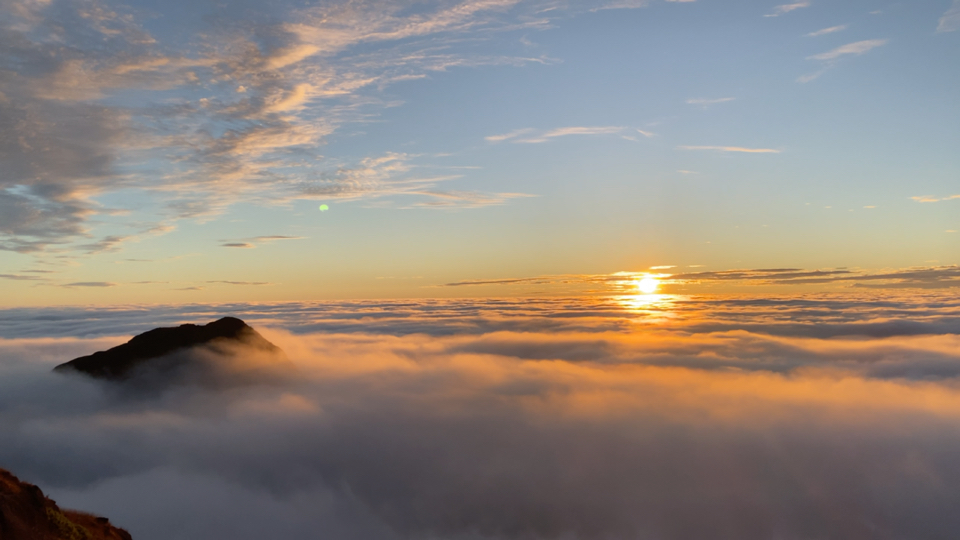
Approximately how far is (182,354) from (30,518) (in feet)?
362

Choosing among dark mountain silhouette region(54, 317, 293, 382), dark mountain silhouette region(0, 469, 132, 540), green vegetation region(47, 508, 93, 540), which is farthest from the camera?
dark mountain silhouette region(54, 317, 293, 382)

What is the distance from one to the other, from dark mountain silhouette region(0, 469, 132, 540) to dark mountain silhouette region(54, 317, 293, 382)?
97.7 meters

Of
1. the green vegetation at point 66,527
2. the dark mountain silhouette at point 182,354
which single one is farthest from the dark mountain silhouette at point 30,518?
the dark mountain silhouette at point 182,354

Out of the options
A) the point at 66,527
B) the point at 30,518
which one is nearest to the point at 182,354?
the point at 66,527

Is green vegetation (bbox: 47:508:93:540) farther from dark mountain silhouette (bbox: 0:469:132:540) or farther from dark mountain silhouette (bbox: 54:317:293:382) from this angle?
dark mountain silhouette (bbox: 54:317:293:382)

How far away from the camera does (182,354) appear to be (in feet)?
368

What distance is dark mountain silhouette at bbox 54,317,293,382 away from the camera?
104 metres

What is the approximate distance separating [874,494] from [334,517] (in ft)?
592

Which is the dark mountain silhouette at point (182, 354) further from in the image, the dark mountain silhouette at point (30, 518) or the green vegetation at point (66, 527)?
the dark mountain silhouette at point (30, 518)

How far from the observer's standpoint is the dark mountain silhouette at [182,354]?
104500mm

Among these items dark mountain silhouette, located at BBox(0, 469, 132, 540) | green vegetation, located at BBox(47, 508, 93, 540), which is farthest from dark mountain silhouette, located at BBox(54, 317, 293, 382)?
dark mountain silhouette, located at BBox(0, 469, 132, 540)

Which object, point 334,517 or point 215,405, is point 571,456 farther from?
point 215,405

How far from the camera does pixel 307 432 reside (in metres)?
162

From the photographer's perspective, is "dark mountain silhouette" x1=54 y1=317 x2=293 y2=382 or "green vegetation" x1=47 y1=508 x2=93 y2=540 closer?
"green vegetation" x1=47 y1=508 x2=93 y2=540
